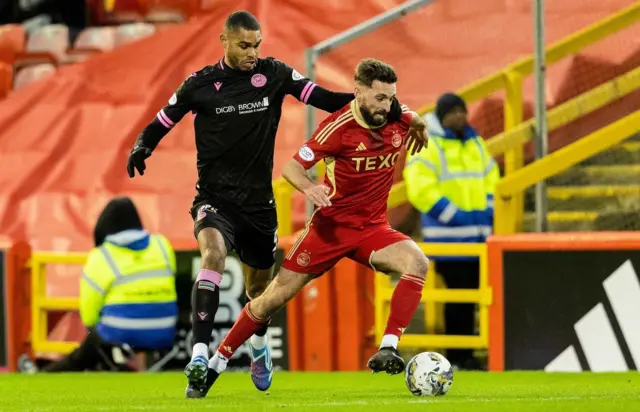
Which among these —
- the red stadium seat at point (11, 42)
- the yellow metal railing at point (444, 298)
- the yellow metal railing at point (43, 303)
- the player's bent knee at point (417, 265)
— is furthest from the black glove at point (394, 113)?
the red stadium seat at point (11, 42)

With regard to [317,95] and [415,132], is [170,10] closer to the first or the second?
[317,95]

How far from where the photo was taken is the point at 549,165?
10.8 meters

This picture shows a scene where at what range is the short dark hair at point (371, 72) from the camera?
321 inches

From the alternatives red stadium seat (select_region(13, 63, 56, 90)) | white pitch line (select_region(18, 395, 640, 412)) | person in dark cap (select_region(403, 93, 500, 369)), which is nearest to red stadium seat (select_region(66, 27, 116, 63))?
red stadium seat (select_region(13, 63, 56, 90))

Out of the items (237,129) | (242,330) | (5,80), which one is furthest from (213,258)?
(5,80)

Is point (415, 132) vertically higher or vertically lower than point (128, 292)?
higher

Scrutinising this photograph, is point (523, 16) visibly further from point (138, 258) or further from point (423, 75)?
point (138, 258)

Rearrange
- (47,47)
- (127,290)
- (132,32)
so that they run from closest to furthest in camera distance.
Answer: (127,290)
(132,32)
(47,47)

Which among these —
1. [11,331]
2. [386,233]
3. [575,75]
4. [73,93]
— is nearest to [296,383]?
[386,233]

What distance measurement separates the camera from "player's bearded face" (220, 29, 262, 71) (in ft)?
27.7

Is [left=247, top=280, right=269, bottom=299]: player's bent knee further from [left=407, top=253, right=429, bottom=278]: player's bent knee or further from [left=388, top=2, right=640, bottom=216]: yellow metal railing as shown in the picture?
[left=388, top=2, right=640, bottom=216]: yellow metal railing

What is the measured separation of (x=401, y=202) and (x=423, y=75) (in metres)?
2.21

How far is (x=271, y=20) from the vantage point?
51.6 ft

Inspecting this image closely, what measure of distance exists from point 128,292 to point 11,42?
8897mm
